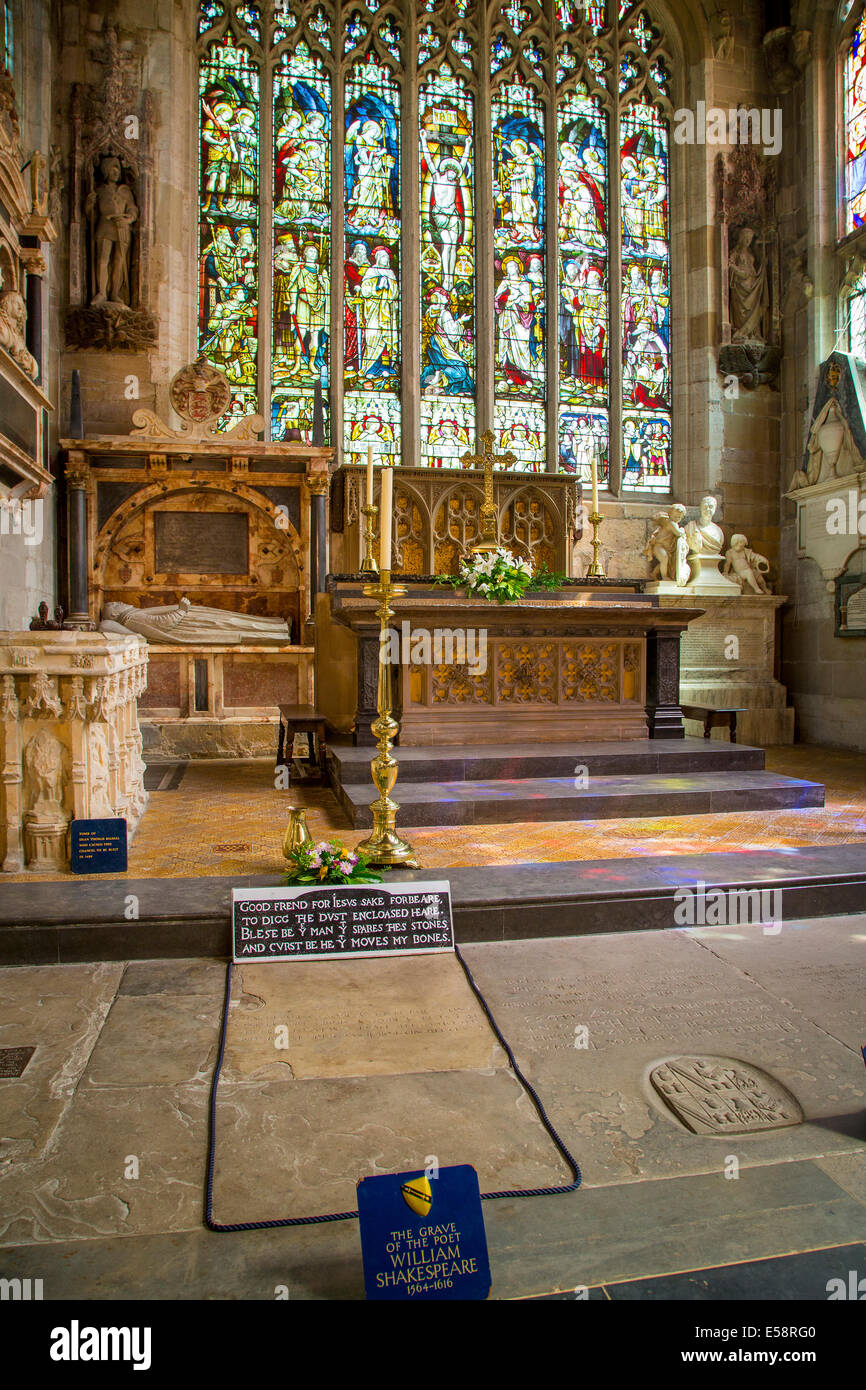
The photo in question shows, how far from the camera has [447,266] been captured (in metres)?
11.8

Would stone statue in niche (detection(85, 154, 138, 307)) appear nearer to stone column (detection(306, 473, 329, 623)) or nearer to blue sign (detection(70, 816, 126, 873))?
stone column (detection(306, 473, 329, 623))

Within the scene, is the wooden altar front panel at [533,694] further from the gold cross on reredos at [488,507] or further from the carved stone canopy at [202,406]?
the carved stone canopy at [202,406]

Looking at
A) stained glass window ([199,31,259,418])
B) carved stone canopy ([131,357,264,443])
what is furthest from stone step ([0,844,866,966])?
stained glass window ([199,31,259,418])

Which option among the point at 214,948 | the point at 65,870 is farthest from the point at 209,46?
the point at 214,948

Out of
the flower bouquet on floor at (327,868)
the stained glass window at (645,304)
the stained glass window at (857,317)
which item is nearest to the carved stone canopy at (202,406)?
the stained glass window at (645,304)

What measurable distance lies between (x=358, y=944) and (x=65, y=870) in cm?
179

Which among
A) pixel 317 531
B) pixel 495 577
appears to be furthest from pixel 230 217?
pixel 495 577

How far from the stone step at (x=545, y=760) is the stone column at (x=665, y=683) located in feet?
1.11

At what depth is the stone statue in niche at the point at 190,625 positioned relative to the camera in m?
9.33

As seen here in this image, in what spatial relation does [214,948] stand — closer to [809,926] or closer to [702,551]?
[809,926]

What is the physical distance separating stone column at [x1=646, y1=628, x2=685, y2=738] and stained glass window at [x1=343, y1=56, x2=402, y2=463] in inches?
203

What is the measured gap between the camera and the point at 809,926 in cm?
402

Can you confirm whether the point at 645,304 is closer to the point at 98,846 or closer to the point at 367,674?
the point at 367,674
